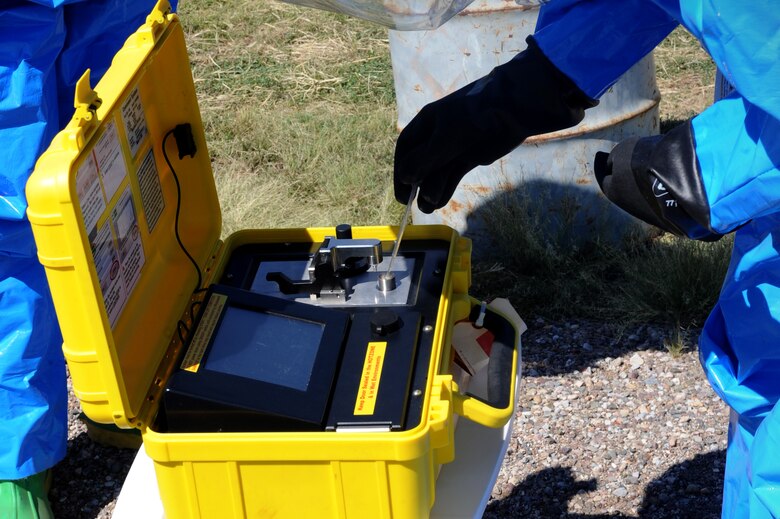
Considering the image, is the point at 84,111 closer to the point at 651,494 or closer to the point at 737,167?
the point at 737,167

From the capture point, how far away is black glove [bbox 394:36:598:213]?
1.53 meters

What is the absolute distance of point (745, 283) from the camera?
131cm

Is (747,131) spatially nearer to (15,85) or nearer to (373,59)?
(15,85)

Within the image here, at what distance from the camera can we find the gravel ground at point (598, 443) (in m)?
2.31

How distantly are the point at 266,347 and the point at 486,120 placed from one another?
51cm

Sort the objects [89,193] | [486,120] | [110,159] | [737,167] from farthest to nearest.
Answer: [486,120], [110,159], [89,193], [737,167]

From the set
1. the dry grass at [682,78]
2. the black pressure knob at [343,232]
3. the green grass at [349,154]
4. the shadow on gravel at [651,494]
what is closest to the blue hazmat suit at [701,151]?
the black pressure knob at [343,232]

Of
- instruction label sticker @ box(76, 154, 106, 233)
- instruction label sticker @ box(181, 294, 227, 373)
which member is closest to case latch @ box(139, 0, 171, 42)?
instruction label sticker @ box(76, 154, 106, 233)

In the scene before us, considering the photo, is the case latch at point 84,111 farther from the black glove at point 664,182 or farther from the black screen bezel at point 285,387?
the black glove at point 664,182

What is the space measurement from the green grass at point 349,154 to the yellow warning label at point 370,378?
160cm

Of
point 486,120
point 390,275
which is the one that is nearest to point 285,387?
point 390,275

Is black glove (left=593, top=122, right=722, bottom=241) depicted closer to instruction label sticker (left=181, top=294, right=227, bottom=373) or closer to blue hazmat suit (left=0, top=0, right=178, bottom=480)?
instruction label sticker (left=181, top=294, right=227, bottom=373)

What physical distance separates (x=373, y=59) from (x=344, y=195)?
1.46 meters

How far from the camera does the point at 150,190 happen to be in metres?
1.54
